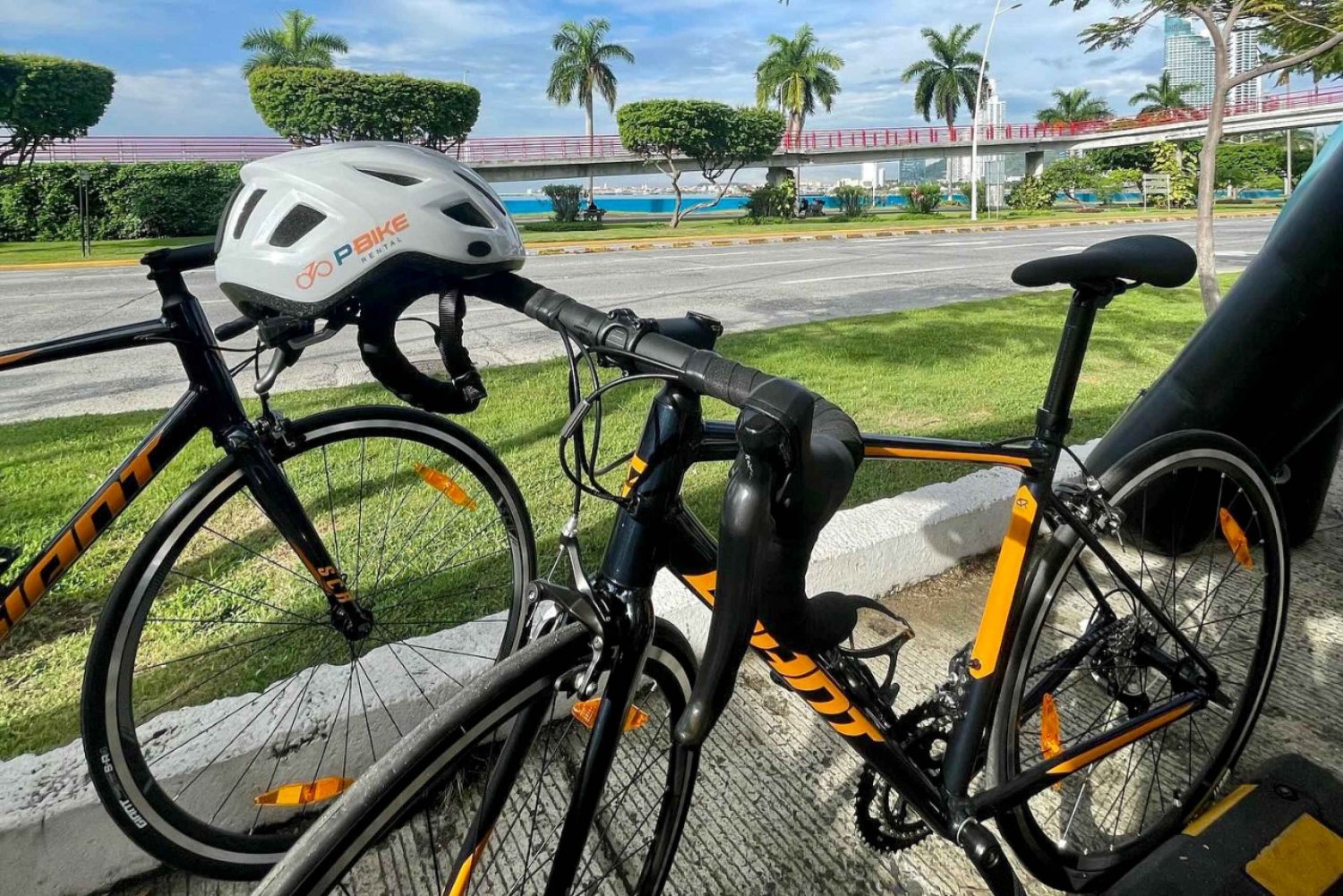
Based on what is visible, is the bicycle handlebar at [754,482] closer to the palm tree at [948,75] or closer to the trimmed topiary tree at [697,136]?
the trimmed topiary tree at [697,136]

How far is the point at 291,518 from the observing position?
71.3 inches

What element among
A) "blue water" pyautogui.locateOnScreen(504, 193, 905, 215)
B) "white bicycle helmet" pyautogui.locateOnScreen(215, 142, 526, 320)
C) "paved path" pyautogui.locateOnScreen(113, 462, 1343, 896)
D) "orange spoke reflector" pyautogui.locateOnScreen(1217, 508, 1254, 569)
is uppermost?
"blue water" pyautogui.locateOnScreen(504, 193, 905, 215)

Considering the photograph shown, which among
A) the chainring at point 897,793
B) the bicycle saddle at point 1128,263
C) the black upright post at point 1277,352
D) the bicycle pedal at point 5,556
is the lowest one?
the chainring at point 897,793

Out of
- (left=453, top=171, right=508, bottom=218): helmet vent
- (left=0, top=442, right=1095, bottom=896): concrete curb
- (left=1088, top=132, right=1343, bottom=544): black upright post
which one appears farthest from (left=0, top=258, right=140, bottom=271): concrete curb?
(left=1088, top=132, right=1343, bottom=544): black upright post

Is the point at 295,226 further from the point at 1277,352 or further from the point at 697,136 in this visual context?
the point at 697,136

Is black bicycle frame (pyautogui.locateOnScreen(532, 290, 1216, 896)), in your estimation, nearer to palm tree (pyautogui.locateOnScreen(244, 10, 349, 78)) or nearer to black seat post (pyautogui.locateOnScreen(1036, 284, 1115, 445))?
black seat post (pyautogui.locateOnScreen(1036, 284, 1115, 445))

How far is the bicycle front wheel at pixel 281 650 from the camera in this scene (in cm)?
166

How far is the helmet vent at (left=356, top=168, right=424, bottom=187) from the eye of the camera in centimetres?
121

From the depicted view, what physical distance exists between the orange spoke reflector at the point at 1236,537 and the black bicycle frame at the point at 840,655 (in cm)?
32

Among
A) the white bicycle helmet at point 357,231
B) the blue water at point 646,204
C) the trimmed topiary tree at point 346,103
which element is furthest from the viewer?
the blue water at point 646,204

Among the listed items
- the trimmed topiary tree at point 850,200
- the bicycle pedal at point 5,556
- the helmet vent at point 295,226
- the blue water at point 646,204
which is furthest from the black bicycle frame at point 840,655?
the blue water at point 646,204

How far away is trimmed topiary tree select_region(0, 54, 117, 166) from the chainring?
100ft

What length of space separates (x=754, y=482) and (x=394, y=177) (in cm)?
73

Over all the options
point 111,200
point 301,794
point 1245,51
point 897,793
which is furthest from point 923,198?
point 301,794
